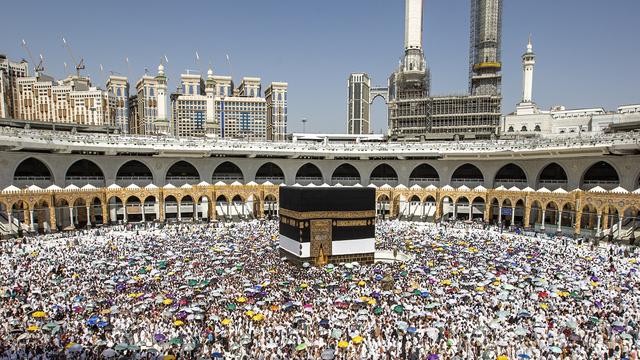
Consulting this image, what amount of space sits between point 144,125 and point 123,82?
18592mm

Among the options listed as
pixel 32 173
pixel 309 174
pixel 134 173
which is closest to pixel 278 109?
pixel 309 174

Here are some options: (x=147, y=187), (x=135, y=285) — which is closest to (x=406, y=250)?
(x=135, y=285)

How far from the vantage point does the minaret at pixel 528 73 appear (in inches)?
2308

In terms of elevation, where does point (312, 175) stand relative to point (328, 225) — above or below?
above

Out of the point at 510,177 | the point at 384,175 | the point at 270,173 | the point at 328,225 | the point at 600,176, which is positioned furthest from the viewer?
the point at 384,175

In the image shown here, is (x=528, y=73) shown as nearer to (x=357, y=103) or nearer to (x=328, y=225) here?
(x=328, y=225)

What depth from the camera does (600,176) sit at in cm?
3716

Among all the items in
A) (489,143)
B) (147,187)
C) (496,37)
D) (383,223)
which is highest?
(496,37)

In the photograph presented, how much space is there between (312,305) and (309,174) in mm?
33295

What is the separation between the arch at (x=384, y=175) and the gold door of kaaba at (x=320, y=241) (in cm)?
2434

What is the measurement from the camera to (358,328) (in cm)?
1456

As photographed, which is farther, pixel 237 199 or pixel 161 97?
pixel 161 97

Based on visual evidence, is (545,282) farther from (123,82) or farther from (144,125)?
(123,82)

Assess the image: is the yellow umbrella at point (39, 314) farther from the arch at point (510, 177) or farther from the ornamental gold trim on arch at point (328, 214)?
the arch at point (510, 177)
